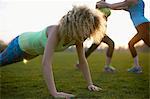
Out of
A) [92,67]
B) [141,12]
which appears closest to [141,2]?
[141,12]

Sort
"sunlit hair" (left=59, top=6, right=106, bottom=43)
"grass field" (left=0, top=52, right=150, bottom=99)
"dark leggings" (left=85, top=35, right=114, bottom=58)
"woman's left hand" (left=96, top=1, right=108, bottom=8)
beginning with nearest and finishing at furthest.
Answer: "sunlit hair" (left=59, top=6, right=106, bottom=43) → "grass field" (left=0, top=52, right=150, bottom=99) → "woman's left hand" (left=96, top=1, right=108, bottom=8) → "dark leggings" (left=85, top=35, right=114, bottom=58)

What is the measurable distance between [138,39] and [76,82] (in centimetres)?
78

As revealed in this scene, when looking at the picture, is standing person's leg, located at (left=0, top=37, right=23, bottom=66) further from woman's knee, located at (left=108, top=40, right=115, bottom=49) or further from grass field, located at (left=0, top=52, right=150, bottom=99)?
woman's knee, located at (left=108, top=40, right=115, bottom=49)

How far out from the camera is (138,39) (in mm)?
3350

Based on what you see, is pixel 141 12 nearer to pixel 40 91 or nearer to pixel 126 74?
pixel 126 74

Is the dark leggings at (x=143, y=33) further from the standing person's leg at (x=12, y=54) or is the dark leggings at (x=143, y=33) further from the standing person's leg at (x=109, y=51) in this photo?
the standing person's leg at (x=12, y=54)

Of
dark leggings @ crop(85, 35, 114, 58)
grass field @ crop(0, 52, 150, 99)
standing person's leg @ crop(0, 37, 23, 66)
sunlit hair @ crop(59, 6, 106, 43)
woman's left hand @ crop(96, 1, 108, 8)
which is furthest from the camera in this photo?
dark leggings @ crop(85, 35, 114, 58)

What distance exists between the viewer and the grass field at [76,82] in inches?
96.7

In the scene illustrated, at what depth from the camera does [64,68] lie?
389cm

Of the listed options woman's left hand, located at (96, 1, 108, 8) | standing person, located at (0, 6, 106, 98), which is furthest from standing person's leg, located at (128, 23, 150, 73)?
standing person, located at (0, 6, 106, 98)

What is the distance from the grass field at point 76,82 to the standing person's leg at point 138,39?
0.07m

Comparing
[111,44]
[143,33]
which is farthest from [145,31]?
[111,44]

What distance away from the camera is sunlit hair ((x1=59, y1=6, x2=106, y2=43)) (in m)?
2.19

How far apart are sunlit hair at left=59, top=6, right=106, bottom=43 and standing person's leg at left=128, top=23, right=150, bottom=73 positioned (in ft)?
3.14
